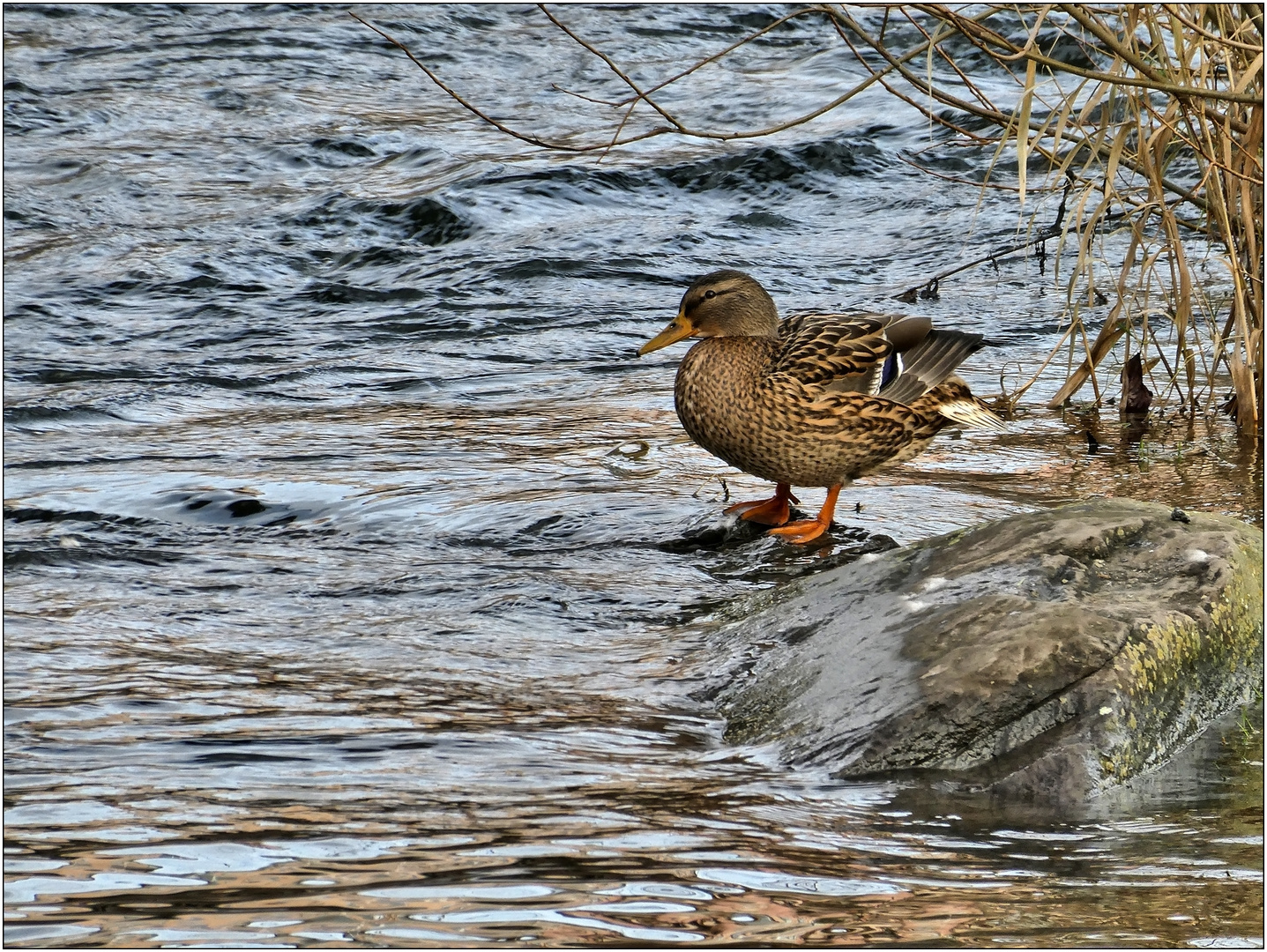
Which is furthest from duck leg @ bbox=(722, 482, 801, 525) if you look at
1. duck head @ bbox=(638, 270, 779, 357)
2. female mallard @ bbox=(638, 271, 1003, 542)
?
duck head @ bbox=(638, 270, 779, 357)

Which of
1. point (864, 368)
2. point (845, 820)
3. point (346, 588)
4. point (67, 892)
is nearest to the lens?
point (67, 892)

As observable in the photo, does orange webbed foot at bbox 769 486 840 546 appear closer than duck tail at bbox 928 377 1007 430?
Yes

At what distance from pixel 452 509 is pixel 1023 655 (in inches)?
110

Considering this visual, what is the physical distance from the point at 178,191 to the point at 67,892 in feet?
31.1

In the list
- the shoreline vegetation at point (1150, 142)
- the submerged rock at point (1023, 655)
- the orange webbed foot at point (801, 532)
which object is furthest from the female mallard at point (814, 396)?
the submerged rock at point (1023, 655)

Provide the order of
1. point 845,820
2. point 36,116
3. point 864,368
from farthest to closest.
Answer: point 36,116 → point 864,368 → point 845,820

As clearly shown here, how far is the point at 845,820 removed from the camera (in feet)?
11.0

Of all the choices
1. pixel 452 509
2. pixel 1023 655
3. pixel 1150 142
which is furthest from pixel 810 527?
pixel 1023 655

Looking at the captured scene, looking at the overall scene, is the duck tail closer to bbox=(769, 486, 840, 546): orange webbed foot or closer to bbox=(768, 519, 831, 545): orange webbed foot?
bbox=(769, 486, 840, 546): orange webbed foot

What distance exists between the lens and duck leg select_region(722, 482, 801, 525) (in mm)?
5980

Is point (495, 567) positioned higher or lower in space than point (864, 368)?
lower

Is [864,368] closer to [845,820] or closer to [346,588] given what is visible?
[346,588]

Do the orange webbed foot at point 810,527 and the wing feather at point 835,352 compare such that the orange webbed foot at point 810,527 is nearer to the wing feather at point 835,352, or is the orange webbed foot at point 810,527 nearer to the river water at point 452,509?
the river water at point 452,509

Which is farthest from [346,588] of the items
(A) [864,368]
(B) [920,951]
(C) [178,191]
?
(C) [178,191]
